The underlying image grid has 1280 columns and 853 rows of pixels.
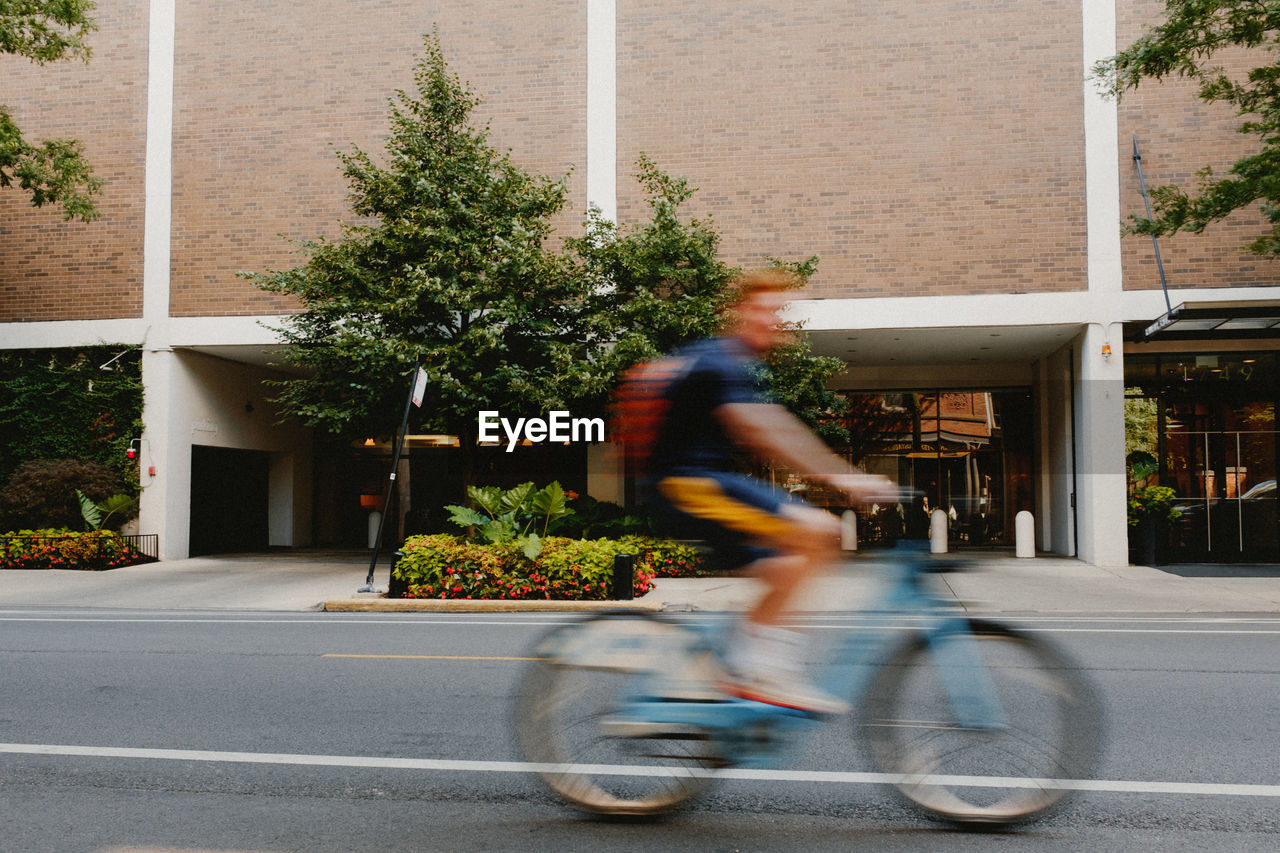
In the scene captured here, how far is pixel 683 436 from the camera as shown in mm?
3535

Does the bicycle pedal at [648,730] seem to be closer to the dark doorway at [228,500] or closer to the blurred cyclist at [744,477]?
the blurred cyclist at [744,477]

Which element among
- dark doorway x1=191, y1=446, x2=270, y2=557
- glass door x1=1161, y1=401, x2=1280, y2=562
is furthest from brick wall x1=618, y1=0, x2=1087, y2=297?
dark doorway x1=191, y1=446, x2=270, y2=557

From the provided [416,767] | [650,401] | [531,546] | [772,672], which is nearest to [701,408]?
[650,401]

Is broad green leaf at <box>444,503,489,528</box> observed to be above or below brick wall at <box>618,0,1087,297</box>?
below

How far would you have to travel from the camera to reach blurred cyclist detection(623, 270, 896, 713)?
3.35 meters

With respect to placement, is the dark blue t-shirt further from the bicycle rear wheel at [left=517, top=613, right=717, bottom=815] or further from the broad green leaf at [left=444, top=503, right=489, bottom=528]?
the broad green leaf at [left=444, top=503, right=489, bottom=528]

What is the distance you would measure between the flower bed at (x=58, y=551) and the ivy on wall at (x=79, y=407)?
1895 mm

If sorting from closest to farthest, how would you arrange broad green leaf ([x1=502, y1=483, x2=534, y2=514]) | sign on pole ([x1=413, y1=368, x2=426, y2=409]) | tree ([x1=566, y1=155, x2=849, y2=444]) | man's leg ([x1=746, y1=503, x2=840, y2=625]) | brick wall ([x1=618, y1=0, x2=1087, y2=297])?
man's leg ([x1=746, y1=503, x2=840, y2=625]), sign on pole ([x1=413, y1=368, x2=426, y2=409]), broad green leaf ([x1=502, y1=483, x2=534, y2=514]), tree ([x1=566, y1=155, x2=849, y2=444]), brick wall ([x1=618, y1=0, x2=1087, y2=297])

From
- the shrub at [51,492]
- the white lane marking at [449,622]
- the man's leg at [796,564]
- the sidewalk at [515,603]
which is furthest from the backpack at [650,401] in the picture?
the shrub at [51,492]

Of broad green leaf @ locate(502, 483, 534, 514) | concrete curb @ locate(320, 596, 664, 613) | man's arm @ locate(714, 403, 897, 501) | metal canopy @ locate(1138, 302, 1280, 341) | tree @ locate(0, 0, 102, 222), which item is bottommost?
concrete curb @ locate(320, 596, 664, 613)

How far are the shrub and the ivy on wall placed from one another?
68cm

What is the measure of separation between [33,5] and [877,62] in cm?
1459

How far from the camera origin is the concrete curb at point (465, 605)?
10508 mm

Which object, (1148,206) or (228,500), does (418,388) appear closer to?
(228,500)
